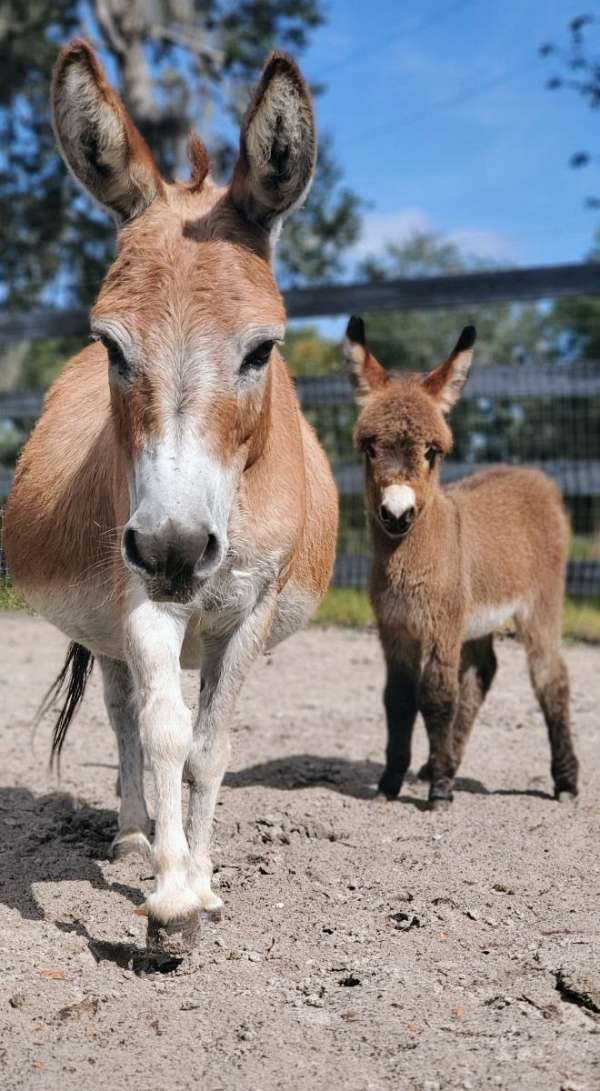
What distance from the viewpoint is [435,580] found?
4922 millimetres

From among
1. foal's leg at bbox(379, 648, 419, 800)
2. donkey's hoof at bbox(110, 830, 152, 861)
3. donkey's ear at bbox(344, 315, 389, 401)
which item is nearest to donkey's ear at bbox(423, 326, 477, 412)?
donkey's ear at bbox(344, 315, 389, 401)

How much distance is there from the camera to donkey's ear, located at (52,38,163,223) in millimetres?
2959

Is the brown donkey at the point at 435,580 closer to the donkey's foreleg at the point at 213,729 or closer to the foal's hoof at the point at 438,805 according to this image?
the foal's hoof at the point at 438,805

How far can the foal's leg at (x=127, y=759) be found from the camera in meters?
3.98

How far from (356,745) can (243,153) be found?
145 inches

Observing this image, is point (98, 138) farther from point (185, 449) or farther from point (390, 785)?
point (390, 785)

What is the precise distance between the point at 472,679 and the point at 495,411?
465 cm

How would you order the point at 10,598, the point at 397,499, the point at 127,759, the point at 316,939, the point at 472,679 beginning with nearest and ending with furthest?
the point at 316,939 < the point at 10,598 < the point at 127,759 < the point at 397,499 < the point at 472,679

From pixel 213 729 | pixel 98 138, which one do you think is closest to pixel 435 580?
pixel 213 729

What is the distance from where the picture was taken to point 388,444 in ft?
15.6

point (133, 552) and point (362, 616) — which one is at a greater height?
point (133, 552)

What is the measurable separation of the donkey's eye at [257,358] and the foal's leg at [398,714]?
2222 millimetres

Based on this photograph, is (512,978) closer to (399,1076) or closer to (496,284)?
(399,1076)

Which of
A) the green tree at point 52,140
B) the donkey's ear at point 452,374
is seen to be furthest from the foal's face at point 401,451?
the green tree at point 52,140
